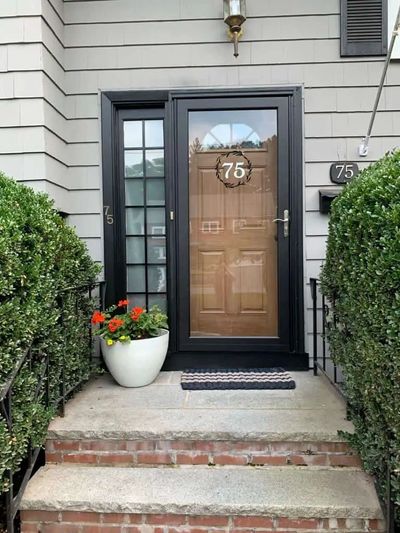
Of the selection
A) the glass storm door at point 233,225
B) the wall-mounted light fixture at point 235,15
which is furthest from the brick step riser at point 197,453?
the wall-mounted light fixture at point 235,15

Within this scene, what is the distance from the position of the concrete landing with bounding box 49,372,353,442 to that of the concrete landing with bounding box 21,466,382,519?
0.17 m

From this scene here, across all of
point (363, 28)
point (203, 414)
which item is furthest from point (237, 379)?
point (363, 28)

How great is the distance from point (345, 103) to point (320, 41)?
19.6 inches

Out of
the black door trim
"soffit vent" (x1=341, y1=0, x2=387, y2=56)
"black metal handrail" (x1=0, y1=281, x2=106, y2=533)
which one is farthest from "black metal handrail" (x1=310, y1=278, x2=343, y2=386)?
"soffit vent" (x1=341, y1=0, x2=387, y2=56)

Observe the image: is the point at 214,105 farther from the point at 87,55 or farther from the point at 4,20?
the point at 4,20

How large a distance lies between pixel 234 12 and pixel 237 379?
8.42 feet

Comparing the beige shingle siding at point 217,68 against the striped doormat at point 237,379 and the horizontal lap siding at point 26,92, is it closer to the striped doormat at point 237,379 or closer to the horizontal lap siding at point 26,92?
the horizontal lap siding at point 26,92

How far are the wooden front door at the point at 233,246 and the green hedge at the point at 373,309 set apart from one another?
97 centimetres

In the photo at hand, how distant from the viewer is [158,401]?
8.09 ft

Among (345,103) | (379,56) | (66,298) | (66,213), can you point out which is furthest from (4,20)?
(379,56)

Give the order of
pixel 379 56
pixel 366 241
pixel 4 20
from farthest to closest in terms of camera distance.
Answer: pixel 379 56
pixel 4 20
pixel 366 241

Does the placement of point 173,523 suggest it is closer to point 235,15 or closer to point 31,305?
point 31,305

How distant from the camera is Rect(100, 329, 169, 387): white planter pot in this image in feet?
8.53

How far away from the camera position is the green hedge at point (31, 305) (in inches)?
68.0
